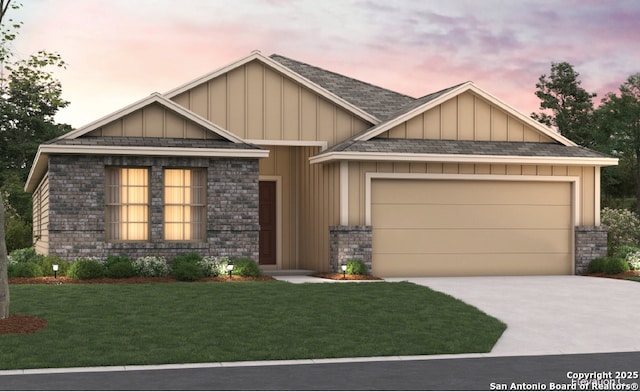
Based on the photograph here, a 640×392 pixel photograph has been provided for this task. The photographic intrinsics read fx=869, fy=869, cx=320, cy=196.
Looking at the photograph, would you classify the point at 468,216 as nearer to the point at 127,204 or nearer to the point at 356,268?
the point at 356,268

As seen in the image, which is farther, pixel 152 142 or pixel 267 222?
pixel 267 222

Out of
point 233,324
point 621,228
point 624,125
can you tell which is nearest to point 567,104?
point 624,125

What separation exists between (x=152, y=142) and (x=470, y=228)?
27.5 feet

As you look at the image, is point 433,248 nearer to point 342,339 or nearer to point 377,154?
point 377,154

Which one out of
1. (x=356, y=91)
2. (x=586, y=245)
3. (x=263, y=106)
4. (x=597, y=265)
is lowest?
(x=597, y=265)

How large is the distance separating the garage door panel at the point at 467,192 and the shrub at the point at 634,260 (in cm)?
213

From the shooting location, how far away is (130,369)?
10.1 meters

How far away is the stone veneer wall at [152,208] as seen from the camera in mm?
20031

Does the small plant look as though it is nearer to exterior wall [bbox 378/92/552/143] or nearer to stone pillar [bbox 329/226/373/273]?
stone pillar [bbox 329/226/373/273]

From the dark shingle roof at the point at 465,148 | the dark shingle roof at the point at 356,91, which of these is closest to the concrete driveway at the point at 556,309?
the dark shingle roof at the point at 465,148

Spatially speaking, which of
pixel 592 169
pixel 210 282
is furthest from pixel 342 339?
pixel 592 169

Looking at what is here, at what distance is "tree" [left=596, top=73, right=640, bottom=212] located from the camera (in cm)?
5528

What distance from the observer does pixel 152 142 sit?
20.6 metres

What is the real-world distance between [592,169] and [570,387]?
50.3 ft
